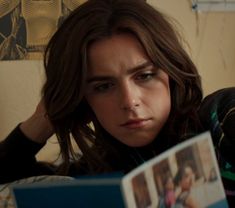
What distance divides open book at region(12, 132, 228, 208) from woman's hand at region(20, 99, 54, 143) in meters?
0.45

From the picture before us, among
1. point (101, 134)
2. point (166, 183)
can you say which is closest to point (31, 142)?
point (101, 134)

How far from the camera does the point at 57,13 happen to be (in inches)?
41.4

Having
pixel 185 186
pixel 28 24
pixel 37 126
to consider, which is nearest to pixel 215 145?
pixel 185 186

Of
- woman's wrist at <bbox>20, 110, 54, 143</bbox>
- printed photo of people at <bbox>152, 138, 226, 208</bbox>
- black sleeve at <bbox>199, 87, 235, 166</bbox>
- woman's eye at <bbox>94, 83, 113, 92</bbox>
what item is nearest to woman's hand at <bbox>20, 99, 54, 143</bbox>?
woman's wrist at <bbox>20, 110, 54, 143</bbox>

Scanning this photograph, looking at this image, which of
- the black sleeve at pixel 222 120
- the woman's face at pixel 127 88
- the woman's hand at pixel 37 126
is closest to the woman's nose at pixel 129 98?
the woman's face at pixel 127 88

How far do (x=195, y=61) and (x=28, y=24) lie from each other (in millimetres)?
566

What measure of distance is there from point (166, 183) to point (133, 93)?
0.26 metres

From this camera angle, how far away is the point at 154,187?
505 mm

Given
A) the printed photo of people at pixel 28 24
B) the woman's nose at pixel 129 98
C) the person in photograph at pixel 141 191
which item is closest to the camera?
the person in photograph at pixel 141 191

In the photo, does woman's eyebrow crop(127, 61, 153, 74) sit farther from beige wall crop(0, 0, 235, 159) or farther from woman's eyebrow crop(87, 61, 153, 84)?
beige wall crop(0, 0, 235, 159)

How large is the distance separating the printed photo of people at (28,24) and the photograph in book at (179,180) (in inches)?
24.8

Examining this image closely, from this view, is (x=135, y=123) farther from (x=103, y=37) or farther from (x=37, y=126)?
(x=37, y=126)

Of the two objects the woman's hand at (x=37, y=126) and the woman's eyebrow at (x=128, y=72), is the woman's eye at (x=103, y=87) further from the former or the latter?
the woman's hand at (x=37, y=126)

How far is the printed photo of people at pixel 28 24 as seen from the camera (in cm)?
101
